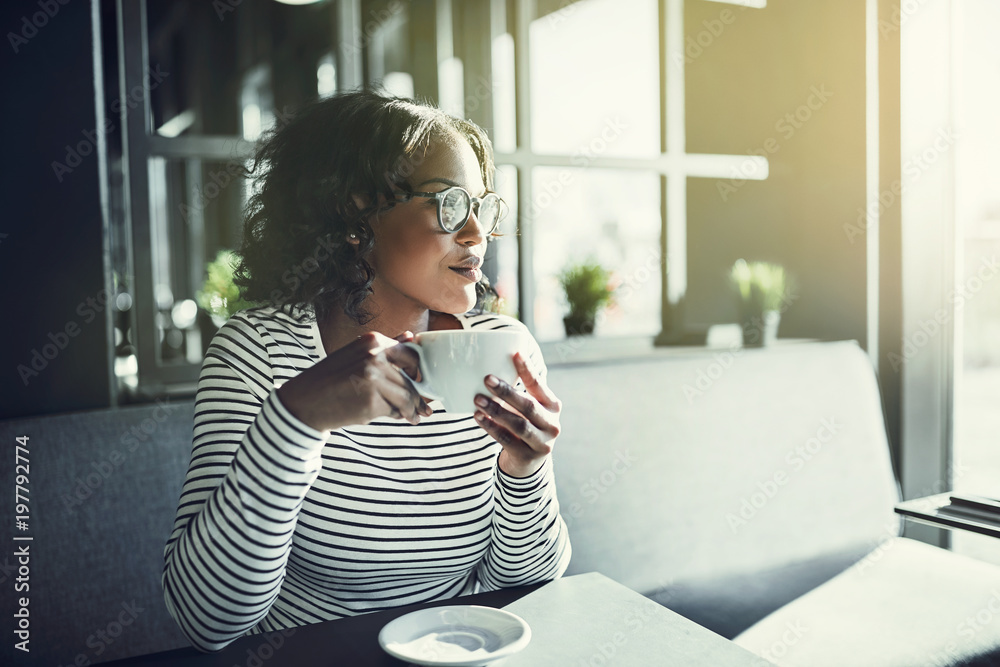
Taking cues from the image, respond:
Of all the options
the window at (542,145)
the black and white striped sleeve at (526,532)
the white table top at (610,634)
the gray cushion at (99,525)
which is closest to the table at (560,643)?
the white table top at (610,634)

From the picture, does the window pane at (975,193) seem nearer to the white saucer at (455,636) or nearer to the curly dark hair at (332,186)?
the curly dark hair at (332,186)

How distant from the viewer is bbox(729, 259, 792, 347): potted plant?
266cm

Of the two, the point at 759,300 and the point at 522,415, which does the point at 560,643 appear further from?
the point at 759,300

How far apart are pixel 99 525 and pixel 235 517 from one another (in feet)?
2.52

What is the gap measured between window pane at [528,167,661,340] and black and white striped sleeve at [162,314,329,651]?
165 centimetres

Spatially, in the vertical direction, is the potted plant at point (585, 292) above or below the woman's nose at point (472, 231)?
below

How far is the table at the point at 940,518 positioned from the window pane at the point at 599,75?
168cm

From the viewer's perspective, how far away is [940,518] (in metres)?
1.33

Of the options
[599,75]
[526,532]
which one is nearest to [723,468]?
[526,532]

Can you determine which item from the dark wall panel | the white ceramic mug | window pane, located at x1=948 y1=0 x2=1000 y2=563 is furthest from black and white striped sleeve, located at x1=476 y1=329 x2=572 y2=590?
window pane, located at x1=948 y1=0 x2=1000 y2=563

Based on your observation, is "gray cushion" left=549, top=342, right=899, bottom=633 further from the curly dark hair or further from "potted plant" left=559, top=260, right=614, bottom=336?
the curly dark hair

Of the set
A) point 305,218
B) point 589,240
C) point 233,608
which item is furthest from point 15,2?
point 589,240

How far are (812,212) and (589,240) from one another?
90cm

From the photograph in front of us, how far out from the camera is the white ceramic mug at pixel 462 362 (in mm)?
772
